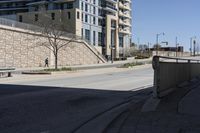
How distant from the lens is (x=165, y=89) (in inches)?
614

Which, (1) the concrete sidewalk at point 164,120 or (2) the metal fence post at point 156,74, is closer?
(1) the concrete sidewalk at point 164,120

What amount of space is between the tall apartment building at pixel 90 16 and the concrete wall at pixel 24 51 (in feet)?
86.9

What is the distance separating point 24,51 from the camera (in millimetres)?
59375

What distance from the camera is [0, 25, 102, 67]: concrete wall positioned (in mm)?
54500

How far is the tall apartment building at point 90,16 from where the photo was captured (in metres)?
108

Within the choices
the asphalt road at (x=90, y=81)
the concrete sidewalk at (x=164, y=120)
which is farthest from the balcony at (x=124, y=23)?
the concrete sidewalk at (x=164, y=120)

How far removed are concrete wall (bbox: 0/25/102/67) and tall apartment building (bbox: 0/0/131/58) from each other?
26498 mm

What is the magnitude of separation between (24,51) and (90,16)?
6024 centimetres

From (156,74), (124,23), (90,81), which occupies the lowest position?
(90,81)

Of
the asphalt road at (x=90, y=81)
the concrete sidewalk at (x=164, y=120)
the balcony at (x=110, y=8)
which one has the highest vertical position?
the balcony at (x=110, y=8)

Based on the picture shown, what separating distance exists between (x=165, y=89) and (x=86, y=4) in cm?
10105

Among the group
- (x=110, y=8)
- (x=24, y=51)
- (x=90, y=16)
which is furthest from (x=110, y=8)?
(x=24, y=51)

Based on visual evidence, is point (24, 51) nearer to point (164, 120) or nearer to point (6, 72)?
point (6, 72)

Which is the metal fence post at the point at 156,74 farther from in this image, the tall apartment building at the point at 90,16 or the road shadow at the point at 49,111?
the tall apartment building at the point at 90,16
